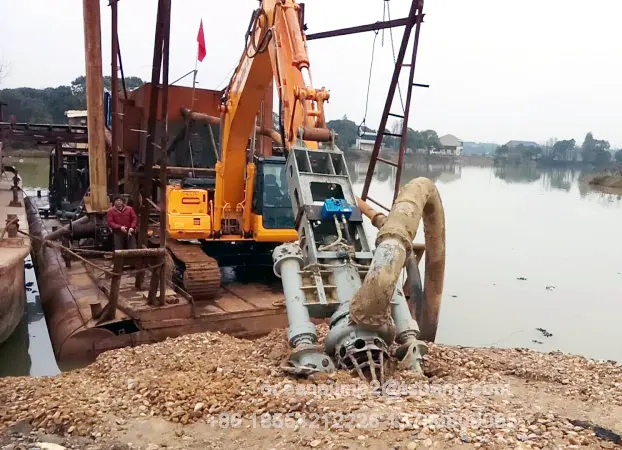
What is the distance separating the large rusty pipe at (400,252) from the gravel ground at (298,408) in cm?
50

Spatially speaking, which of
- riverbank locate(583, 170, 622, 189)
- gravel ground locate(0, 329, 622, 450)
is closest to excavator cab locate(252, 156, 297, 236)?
gravel ground locate(0, 329, 622, 450)

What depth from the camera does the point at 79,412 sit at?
381 centimetres

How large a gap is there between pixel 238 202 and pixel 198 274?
4.34ft

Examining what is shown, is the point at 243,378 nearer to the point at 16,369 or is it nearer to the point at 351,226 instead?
the point at 351,226

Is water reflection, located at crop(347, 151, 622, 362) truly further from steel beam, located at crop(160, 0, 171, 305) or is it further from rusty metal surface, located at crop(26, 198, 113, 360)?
rusty metal surface, located at crop(26, 198, 113, 360)

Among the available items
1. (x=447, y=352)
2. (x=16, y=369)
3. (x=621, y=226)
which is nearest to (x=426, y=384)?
(x=447, y=352)

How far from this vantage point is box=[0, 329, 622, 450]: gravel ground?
3406 millimetres

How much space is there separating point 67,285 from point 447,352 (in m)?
5.55

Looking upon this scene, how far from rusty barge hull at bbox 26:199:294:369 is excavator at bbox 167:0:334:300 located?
1.35 feet

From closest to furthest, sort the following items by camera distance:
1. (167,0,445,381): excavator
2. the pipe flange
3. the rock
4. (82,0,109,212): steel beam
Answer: the rock
(167,0,445,381): excavator
the pipe flange
(82,0,109,212): steel beam

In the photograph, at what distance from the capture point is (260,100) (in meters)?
7.26

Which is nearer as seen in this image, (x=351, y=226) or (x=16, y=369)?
(x=351, y=226)

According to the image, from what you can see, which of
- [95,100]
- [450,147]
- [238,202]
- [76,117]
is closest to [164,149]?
[238,202]

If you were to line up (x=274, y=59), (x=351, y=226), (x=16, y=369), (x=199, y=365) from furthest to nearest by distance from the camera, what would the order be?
(x=16, y=369) → (x=274, y=59) → (x=351, y=226) → (x=199, y=365)
